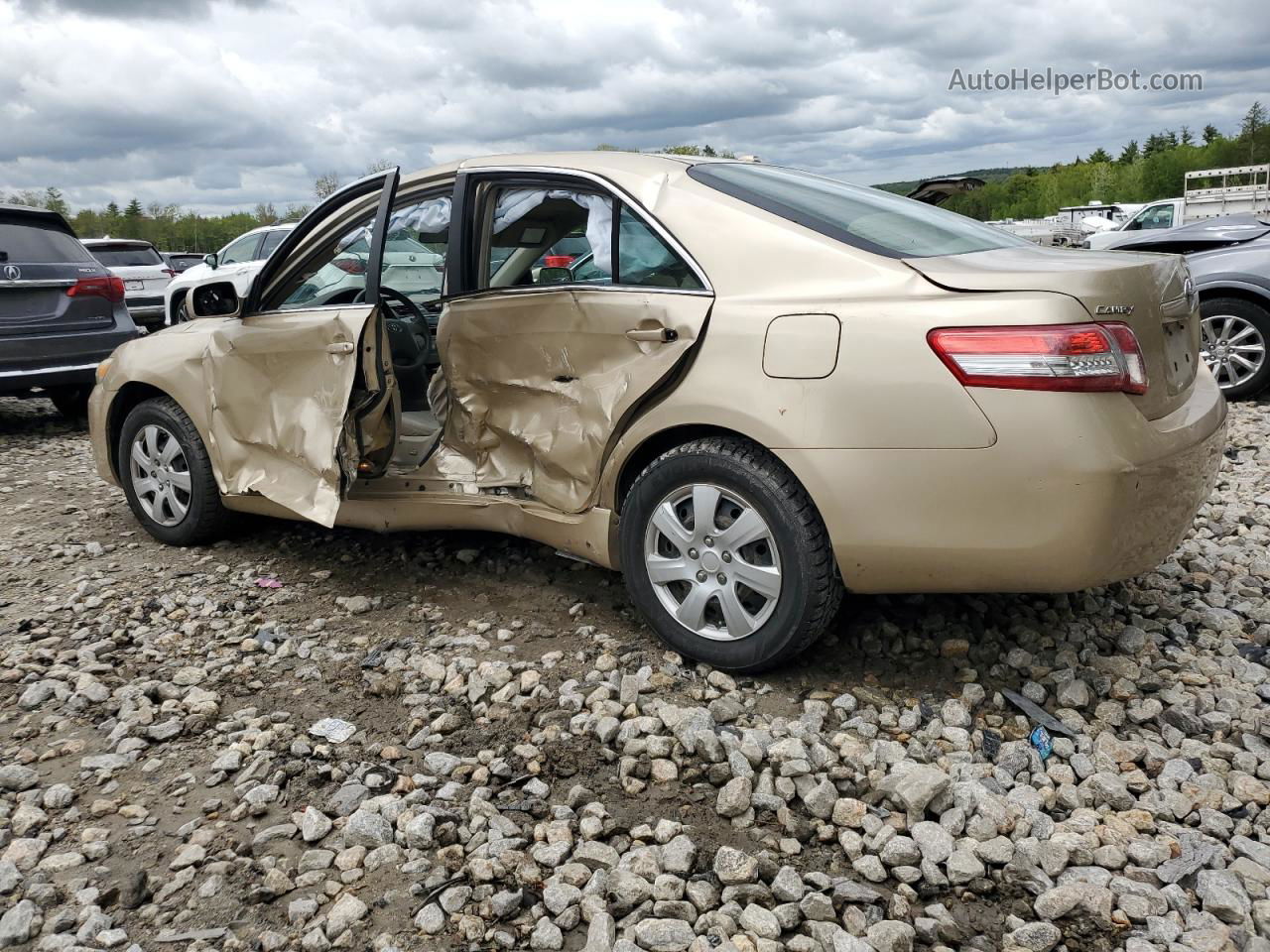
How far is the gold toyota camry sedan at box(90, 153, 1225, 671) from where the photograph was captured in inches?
104

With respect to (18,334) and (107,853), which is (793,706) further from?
(18,334)

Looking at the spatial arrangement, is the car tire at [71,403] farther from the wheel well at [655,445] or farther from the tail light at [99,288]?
the wheel well at [655,445]

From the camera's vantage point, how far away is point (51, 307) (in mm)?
7777

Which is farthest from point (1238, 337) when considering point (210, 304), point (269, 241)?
point (269, 241)

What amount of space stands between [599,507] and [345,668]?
1.05 metres

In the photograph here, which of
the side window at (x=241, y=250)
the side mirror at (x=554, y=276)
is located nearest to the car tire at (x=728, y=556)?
the side mirror at (x=554, y=276)

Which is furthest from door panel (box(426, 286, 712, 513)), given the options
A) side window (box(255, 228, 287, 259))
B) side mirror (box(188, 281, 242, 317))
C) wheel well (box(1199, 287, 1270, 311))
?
side window (box(255, 228, 287, 259))

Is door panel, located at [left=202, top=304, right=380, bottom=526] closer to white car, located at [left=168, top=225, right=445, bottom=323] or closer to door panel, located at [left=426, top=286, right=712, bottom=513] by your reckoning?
white car, located at [left=168, top=225, right=445, bottom=323]

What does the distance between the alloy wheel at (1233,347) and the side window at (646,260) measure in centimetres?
561

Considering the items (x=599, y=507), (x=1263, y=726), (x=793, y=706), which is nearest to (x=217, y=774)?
(x=599, y=507)

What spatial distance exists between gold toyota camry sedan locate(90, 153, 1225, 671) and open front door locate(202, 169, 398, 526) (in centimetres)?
1

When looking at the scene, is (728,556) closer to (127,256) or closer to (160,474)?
(160,474)

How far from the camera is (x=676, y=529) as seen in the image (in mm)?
3158

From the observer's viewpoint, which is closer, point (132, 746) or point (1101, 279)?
point (1101, 279)
